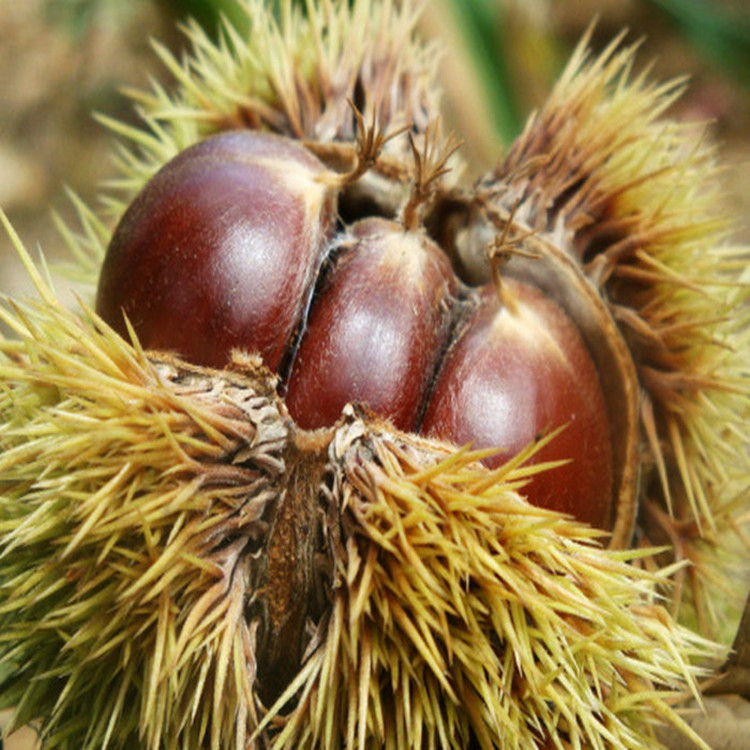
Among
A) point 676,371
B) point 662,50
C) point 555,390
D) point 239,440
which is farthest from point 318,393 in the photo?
point 662,50

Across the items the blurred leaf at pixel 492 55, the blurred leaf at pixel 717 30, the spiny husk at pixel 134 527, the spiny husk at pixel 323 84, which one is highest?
the blurred leaf at pixel 717 30

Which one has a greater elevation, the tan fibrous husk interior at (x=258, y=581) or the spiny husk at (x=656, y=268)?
the spiny husk at (x=656, y=268)

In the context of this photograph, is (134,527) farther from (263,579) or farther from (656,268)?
(656,268)

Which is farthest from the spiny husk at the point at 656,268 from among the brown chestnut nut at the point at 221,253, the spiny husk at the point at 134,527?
the spiny husk at the point at 134,527

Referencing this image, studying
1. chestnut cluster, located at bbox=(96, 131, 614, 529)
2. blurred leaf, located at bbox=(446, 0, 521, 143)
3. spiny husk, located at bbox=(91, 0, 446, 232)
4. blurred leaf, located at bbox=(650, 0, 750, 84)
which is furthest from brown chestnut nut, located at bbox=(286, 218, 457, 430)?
blurred leaf, located at bbox=(650, 0, 750, 84)

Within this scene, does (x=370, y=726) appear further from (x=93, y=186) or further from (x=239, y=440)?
(x=93, y=186)

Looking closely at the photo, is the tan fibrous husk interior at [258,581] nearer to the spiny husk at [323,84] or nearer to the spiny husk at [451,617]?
the spiny husk at [451,617]

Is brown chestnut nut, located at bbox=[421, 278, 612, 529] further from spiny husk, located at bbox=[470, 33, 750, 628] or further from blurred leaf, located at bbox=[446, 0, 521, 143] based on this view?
blurred leaf, located at bbox=[446, 0, 521, 143]
